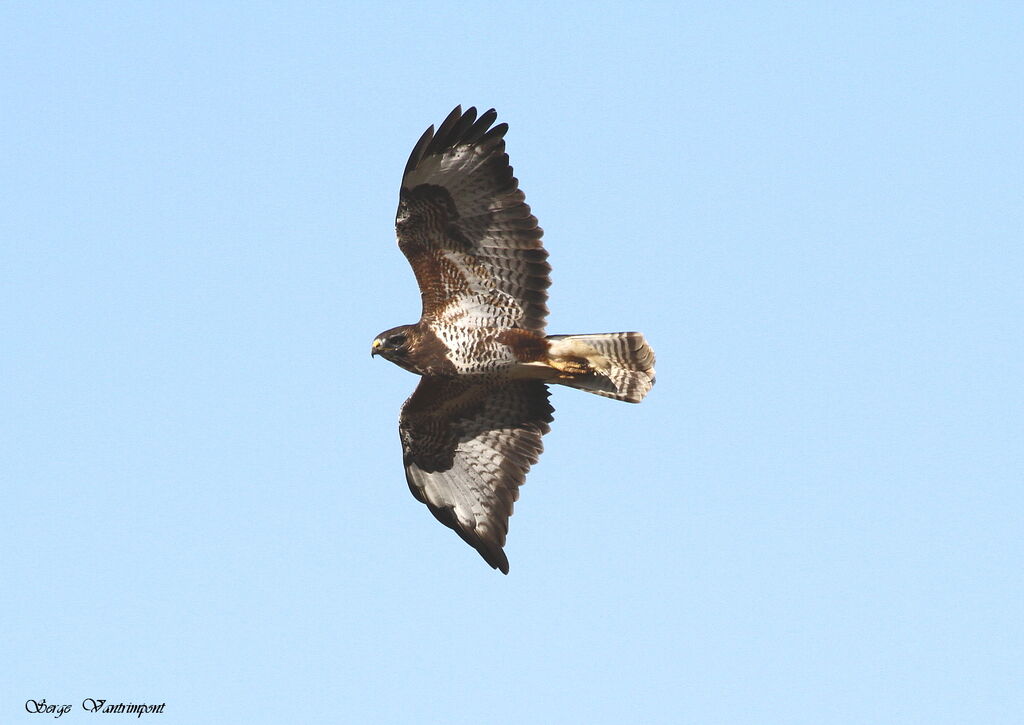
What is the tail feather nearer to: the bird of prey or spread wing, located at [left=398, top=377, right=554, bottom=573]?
the bird of prey

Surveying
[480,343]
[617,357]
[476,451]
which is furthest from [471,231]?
[476,451]

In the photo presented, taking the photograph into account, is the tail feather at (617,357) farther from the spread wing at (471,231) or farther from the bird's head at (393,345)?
the bird's head at (393,345)

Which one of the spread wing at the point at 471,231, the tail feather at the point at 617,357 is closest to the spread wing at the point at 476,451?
the tail feather at the point at 617,357

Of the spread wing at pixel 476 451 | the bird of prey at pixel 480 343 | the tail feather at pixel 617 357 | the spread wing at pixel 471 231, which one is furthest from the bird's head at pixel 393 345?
the tail feather at pixel 617 357

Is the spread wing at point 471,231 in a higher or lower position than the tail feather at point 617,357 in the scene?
higher

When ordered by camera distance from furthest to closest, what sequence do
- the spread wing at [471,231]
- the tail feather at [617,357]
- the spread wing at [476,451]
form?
the spread wing at [476,451] → the tail feather at [617,357] → the spread wing at [471,231]

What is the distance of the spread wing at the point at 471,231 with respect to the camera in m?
12.2

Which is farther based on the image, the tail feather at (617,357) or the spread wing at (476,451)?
the spread wing at (476,451)

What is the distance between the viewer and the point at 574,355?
12.7 metres

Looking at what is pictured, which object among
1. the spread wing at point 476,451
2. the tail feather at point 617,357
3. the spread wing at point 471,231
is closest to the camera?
the spread wing at point 471,231

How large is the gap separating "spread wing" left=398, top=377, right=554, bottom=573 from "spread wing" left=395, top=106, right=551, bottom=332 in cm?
92

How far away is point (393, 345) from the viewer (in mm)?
12703

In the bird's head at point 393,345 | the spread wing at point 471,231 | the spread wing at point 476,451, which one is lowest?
the spread wing at point 476,451

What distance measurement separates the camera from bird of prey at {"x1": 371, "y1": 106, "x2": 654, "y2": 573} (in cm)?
1226
